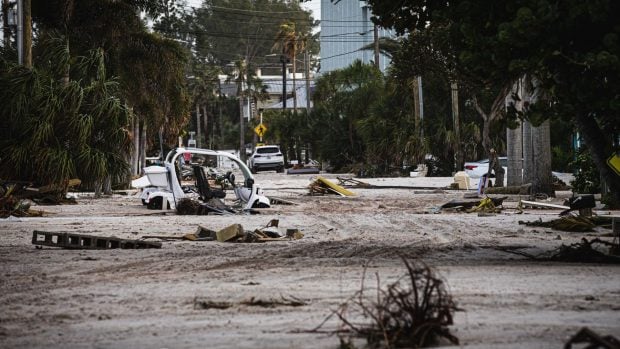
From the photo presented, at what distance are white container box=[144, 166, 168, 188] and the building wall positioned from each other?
58.5 m

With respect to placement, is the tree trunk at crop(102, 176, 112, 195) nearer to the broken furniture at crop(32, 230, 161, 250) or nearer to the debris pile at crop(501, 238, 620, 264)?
the broken furniture at crop(32, 230, 161, 250)

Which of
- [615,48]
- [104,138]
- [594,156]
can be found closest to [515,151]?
[104,138]

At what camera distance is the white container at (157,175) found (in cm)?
2750

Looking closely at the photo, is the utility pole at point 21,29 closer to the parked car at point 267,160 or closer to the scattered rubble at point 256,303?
the scattered rubble at point 256,303

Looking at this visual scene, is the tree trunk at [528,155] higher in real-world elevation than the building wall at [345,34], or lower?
lower

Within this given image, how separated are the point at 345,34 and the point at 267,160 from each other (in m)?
25.5

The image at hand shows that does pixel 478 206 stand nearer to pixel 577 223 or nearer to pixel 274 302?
pixel 577 223

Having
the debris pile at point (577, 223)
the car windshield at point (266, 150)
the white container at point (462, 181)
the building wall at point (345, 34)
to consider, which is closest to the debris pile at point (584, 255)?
the debris pile at point (577, 223)

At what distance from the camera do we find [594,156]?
14.8 metres

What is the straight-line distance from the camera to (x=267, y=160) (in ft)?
238

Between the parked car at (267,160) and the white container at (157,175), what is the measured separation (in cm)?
4444

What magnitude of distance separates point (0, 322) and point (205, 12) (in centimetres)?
13424

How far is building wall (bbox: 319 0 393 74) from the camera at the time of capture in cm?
8825

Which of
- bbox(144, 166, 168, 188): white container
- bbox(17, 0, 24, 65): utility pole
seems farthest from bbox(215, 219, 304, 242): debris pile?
bbox(17, 0, 24, 65): utility pole
